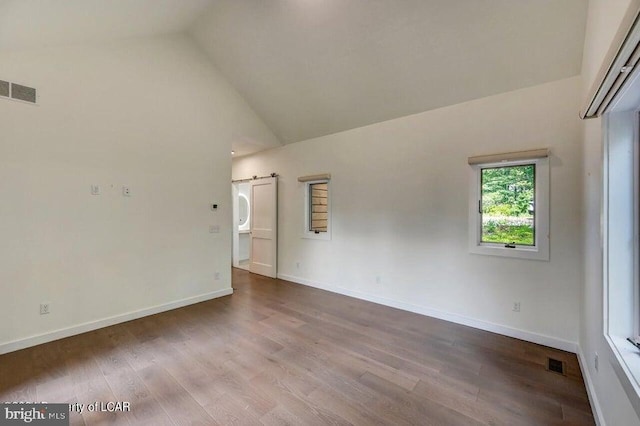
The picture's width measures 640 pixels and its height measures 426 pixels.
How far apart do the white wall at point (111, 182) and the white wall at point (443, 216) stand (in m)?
1.73

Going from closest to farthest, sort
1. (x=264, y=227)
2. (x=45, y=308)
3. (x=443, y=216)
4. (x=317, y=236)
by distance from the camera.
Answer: (x=45, y=308) → (x=443, y=216) → (x=317, y=236) → (x=264, y=227)

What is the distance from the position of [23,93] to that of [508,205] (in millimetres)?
Result: 5154

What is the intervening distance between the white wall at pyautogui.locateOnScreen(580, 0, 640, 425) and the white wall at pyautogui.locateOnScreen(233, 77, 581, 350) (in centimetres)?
26

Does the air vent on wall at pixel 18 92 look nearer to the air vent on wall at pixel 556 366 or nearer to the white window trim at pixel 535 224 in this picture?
the white window trim at pixel 535 224

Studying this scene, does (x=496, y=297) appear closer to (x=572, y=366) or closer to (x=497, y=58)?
(x=572, y=366)

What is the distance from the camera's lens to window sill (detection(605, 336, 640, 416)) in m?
1.13

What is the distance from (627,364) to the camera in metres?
1.25

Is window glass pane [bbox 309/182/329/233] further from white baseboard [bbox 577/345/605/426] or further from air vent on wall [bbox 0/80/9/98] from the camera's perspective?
air vent on wall [bbox 0/80/9/98]

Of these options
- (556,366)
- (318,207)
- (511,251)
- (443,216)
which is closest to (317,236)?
(318,207)

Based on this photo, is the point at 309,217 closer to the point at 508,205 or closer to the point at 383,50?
the point at 383,50

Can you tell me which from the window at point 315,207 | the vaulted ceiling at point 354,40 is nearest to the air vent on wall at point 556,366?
the vaulted ceiling at point 354,40

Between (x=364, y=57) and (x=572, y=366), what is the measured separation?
3706 millimetres

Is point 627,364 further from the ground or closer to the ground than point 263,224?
closer to the ground

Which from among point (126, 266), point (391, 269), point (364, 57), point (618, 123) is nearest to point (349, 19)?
point (364, 57)
